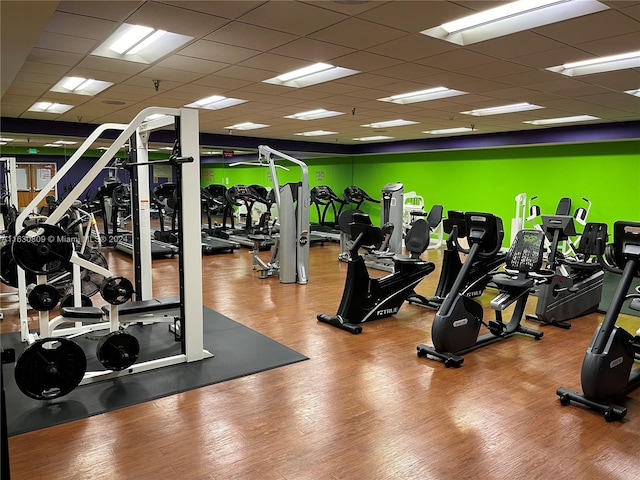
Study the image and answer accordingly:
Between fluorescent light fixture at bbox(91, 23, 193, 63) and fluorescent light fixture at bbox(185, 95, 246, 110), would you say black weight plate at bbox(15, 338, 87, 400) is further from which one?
fluorescent light fixture at bbox(185, 95, 246, 110)

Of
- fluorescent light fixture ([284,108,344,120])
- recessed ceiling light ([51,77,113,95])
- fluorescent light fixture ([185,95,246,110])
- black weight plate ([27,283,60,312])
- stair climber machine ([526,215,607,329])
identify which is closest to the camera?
black weight plate ([27,283,60,312])

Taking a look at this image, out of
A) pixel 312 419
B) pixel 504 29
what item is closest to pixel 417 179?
pixel 504 29

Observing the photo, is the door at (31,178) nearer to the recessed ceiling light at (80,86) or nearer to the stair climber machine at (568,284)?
the recessed ceiling light at (80,86)

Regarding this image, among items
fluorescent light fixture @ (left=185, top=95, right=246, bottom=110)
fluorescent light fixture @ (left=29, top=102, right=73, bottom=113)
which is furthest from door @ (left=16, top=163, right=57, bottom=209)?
fluorescent light fixture @ (left=185, top=95, right=246, bottom=110)

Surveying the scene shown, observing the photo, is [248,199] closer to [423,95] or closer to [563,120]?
[423,95]

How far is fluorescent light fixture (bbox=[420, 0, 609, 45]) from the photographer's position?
314 cm

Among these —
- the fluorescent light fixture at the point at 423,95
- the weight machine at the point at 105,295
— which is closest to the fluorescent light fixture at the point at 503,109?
the fluorescent light fixture at the point at 423,95

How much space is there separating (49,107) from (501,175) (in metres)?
8.71

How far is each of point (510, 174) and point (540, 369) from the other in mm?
7193

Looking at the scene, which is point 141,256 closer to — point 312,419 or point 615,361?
point 312,419

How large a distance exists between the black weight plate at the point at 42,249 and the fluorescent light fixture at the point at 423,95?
433 cm

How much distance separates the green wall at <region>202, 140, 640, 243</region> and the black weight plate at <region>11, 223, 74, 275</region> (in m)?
7.89

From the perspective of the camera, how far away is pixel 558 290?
511cm

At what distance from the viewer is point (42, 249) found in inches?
124
